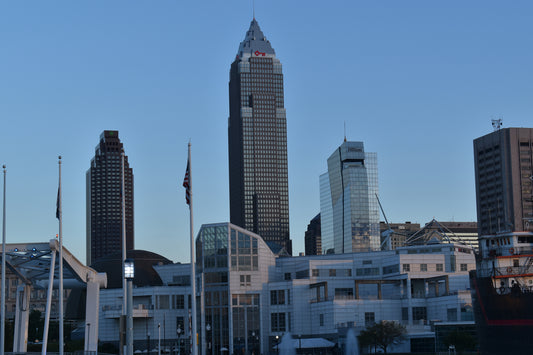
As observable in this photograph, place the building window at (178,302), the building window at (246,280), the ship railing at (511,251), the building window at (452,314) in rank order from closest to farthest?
the ship railing at (511,251) < the building window at (452,314) < the building window at (246,280) < the building window at (178,302)

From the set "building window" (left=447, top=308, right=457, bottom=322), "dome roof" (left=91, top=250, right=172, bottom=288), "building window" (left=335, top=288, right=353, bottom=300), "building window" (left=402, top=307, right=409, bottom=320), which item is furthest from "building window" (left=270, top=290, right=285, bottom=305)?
"dome roof" (left=91, top=250, right=172, bottom=288)

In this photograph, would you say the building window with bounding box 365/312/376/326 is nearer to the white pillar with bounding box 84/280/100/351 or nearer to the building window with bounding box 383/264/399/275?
the building window with bounding box 383/264/399/275

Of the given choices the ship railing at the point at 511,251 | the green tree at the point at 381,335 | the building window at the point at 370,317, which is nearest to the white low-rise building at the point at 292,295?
the building window at the point at 370,317

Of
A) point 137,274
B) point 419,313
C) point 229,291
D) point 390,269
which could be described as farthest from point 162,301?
point 419,313

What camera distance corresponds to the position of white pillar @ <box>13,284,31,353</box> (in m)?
95.1

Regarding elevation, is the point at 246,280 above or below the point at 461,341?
above

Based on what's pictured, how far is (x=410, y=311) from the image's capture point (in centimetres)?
15412

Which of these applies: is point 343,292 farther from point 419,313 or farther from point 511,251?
point 511,251

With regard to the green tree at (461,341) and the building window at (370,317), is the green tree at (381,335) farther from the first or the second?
the building window at (370,317)

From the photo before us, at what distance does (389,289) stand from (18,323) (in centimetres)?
8308

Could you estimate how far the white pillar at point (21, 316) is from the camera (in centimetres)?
9512

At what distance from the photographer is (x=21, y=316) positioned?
314 feet

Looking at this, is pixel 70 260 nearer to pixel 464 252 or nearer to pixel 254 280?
pixel 254 280

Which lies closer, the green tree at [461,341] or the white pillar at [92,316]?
the white pillar at [92,316]
